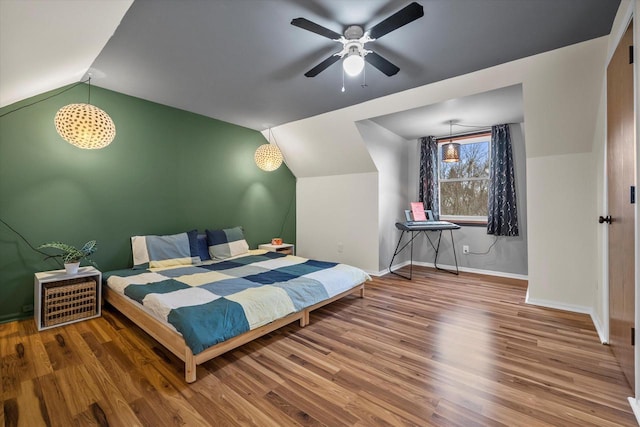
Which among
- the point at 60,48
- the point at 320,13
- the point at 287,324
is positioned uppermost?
the point at 320,13

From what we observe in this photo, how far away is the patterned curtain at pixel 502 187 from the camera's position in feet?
14.1

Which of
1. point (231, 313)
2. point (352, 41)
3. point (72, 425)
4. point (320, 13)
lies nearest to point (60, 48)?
point (320, 13)

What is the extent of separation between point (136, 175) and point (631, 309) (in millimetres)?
4638

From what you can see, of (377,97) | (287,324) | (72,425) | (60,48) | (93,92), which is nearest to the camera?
(72,425)

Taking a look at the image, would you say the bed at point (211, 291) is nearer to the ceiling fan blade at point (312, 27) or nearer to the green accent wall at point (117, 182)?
the green accent wall at point (117, 182)

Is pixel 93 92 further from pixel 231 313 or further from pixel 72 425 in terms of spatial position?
pixel 72 425

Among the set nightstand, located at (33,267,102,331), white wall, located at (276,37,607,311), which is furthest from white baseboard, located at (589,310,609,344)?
nightstand, located at (33,267,102,331)

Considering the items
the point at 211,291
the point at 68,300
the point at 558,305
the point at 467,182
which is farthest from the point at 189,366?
the point at 467,182

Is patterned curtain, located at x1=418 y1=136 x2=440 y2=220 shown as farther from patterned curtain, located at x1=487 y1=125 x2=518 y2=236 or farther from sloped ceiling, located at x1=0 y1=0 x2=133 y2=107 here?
sloped ceiling, located at x1=0 y1=0 x2=133 y2=107

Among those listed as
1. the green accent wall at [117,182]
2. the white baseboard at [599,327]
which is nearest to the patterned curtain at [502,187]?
the white baseboard at [599,327]

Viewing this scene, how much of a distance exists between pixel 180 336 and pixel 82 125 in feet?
6.94

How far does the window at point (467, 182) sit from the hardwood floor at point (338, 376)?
2.29 metres

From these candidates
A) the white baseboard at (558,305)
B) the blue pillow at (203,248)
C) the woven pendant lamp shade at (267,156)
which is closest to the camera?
the white baseboard at (558,305)

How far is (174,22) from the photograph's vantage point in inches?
79.1
